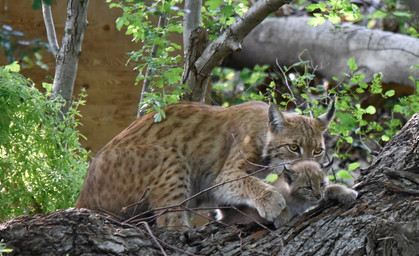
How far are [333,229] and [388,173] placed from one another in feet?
1.61

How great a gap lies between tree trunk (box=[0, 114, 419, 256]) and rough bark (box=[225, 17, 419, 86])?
17.9ft

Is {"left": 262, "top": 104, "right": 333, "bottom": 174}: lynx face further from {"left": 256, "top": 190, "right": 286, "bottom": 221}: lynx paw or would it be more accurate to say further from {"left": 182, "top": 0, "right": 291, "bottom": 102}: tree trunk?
{"left": 182, "top": 0, "right": 291, "bottom": 102}: tree trunk

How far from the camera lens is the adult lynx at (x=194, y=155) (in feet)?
17.1

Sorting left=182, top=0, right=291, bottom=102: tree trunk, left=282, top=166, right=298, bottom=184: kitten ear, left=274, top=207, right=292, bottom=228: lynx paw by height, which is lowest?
left=274, top=207, right=292, bottom=228: lynx paw

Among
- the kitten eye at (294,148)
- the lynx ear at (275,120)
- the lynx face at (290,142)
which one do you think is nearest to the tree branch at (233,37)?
the lynx ear at (275,120)

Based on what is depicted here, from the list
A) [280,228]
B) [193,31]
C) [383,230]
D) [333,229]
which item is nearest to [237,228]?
[280,228]

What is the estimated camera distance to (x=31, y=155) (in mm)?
5418

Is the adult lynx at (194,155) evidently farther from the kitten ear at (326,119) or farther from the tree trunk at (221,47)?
the tree trunk at (221,47)

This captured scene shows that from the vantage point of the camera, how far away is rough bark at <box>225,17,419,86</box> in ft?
31.9

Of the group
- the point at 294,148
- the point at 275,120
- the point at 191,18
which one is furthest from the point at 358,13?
the point at 294,148

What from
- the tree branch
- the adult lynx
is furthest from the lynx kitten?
the tree branch

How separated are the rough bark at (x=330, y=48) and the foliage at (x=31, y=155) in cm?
495

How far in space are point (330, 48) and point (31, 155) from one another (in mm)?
5895

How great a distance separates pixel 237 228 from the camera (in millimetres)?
4367
